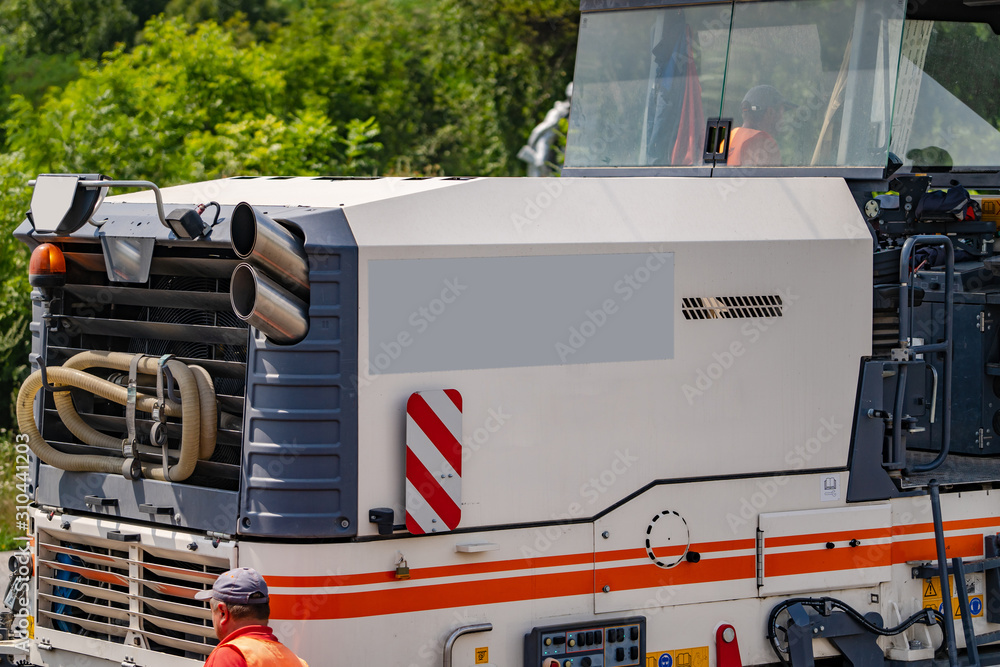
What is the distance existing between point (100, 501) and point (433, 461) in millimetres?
1405

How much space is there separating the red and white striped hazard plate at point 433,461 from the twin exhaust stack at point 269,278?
49cm

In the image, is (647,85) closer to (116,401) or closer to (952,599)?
(952,599)

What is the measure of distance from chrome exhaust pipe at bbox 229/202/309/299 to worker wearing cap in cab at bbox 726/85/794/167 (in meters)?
2.41

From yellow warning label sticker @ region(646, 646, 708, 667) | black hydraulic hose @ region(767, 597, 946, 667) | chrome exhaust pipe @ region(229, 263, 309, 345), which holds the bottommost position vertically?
yellow warning label sticker @ region(646, 646, 708, 667)

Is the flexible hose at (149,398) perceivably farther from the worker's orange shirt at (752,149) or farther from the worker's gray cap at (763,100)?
the worker's gray cap at (763,100)

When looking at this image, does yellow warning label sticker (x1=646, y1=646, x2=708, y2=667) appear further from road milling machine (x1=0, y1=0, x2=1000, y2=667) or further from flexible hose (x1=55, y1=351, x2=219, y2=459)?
flexible hose (x1=55, y1=351, x2=219, y2=459)

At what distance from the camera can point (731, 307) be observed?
15.2 feet

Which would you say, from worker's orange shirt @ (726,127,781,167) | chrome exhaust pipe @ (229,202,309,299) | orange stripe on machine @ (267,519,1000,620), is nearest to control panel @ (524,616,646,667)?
orange stripe on machine @ (267,519,1000,620)

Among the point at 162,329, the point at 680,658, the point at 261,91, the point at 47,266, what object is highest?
the point at 261,91

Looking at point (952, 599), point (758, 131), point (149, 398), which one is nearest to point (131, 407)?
point (149, 398)

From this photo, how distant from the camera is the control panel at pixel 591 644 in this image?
14.2ft

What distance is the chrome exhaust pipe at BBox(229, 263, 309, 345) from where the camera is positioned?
387 centimetres

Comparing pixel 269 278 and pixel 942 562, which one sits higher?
pixel 269 278

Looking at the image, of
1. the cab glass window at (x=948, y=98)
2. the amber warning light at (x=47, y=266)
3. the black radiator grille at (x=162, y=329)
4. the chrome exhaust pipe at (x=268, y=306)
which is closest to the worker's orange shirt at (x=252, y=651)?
the black radiator grille at (x=162, y=329)
